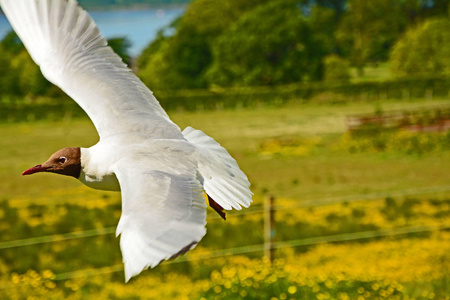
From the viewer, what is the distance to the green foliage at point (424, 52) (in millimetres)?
52500

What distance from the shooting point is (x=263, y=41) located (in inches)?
2063

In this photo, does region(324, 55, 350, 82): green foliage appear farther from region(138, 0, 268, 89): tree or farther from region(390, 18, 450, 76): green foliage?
region(138, 0, 268, 89): tree

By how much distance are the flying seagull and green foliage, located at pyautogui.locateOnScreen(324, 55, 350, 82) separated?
152 ft

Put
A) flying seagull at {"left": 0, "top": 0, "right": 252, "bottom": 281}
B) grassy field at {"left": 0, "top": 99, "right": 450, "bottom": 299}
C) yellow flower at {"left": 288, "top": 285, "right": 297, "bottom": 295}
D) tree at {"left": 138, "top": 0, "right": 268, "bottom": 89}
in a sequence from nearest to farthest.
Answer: flying seagull at {"left": 0, "top": 0, "right": 252, "bottom": 281}, yellow flower at {"left": 288, "top": 285, "right": 297, "bottom": 295}, grassy field at {"left": 0, "top": 99, "right": 450, "bottom": 299}, tree at {"left": 138, "top": 0, "right": 268, "bottom": 89}

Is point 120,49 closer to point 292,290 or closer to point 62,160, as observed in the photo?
point 292,290

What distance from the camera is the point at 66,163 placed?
370 cm

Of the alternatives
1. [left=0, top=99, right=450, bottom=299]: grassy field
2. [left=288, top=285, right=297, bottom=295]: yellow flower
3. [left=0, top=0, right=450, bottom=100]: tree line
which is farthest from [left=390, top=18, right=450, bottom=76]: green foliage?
[left=288, top=285, right=297, bottom=295]: yellow flower

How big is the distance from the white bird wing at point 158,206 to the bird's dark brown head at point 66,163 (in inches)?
9.3

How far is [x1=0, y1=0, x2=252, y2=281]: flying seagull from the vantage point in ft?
10.2

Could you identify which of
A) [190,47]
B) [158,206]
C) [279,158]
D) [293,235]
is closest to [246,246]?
[293,235]

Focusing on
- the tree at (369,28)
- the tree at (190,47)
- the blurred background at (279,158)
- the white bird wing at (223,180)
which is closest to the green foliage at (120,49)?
the blurred background at (279,158)

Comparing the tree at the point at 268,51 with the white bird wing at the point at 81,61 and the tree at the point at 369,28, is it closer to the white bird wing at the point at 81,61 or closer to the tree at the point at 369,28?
the tree at the point at 369,28

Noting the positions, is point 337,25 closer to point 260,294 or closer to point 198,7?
point 198,7

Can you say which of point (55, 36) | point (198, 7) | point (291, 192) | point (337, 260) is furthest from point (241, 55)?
point (55, 36)
